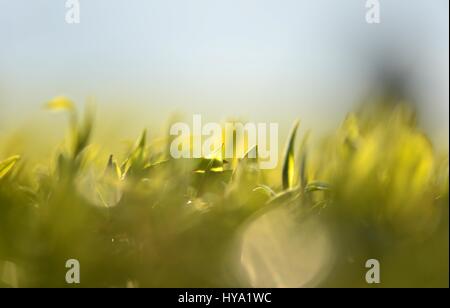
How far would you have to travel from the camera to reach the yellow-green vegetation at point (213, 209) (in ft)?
2.46

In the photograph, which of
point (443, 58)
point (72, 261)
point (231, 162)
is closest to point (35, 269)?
point (72, 261)

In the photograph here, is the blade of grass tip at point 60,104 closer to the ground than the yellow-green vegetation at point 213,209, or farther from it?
farther from it

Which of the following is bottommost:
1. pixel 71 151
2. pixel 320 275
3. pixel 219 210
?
pixel 320 275

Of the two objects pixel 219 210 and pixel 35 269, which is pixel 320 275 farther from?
pixel 35 269

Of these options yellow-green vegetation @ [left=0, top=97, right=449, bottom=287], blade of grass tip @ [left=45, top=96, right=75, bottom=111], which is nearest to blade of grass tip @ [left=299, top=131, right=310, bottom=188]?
yellow-green vegetation @ [left=0, top=97, right=449, bottom=287]

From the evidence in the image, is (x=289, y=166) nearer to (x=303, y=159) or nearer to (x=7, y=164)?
(x=303, y=159)

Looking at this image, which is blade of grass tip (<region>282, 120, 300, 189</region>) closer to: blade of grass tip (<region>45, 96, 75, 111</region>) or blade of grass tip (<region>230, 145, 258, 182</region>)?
blade of grass tip (<region>230, 145, 258, 182</region>)

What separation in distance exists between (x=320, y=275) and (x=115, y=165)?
0.36m

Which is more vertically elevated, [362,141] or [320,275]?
[362,141]

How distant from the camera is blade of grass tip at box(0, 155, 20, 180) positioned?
83cm

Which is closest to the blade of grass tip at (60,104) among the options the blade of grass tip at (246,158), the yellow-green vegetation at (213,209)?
the yellow-green vegetation at (213,209)

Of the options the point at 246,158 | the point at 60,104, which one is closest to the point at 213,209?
the point at 246,158

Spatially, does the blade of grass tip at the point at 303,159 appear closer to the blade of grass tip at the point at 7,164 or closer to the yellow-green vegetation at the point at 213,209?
the yellow-green vegetation at the point at 213,209

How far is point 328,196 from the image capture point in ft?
2.53
